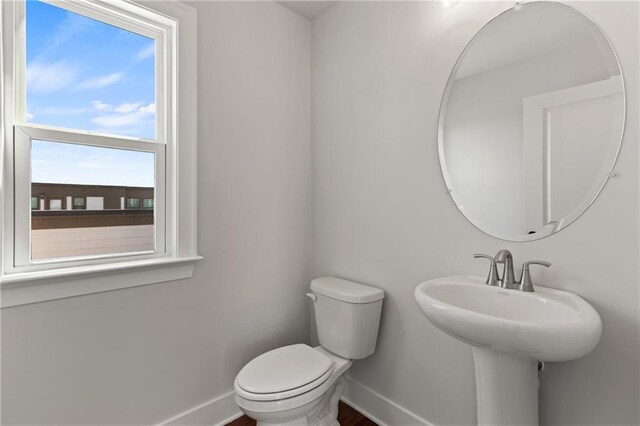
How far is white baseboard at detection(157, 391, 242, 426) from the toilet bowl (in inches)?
15.1

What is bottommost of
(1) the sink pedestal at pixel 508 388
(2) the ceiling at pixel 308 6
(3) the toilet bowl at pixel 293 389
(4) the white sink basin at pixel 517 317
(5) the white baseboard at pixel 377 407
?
(5) the white baseboard at pixel 377 407

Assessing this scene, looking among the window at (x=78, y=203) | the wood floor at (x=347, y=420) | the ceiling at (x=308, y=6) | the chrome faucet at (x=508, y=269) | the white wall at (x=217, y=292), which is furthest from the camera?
the ceiling at (x=308, y=6)

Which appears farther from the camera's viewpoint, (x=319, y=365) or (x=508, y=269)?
(x=319, y=365)

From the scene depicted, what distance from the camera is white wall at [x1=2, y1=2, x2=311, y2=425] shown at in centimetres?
127

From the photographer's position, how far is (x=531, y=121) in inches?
47.4

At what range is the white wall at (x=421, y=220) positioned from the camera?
1.02 m

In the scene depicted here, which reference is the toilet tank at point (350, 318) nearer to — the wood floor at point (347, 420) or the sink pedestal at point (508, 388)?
the wood floor at point (347, 420)

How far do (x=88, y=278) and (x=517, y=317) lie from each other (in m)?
1.66

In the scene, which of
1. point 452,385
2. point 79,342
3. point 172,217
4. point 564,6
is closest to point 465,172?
point 564,6

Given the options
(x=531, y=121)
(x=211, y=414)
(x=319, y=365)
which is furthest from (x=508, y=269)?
(x=211, y=414)

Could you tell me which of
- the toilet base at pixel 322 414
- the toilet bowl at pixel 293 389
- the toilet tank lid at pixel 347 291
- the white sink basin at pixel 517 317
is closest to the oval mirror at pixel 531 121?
the white sink basin at pixel 517 317

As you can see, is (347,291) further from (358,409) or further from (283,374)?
(358,409)

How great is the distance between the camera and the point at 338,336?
1.67 meters

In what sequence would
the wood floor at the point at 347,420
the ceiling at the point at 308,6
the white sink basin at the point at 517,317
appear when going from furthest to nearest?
the ceiling at the point at 308,6, the wood floor at the point at 347,420, the white sink basin at the point at 517,317
